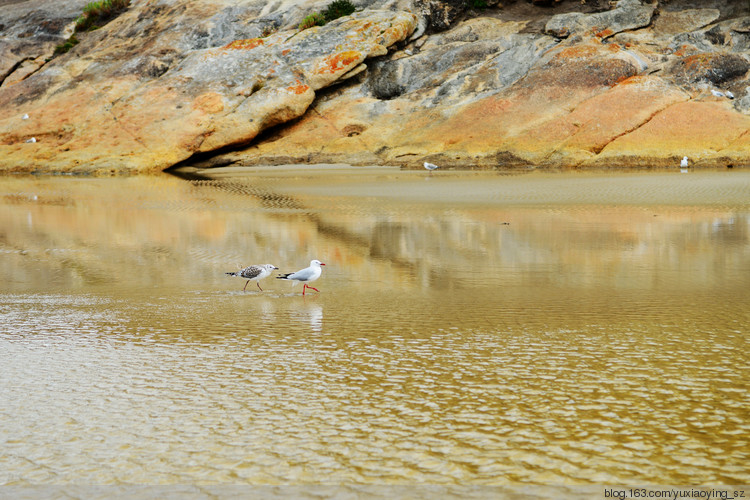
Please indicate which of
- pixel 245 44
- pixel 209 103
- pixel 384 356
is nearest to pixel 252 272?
pixel 384 356

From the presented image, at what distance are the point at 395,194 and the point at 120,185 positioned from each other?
420 inches

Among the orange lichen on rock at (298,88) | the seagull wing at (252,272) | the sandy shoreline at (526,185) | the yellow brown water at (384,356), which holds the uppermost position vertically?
the orange lichen on rock at (298,88)

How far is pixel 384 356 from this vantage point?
6.50m

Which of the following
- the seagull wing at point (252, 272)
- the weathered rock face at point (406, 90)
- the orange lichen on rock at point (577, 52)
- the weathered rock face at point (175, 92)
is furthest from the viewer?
the weathered rock face at point (175, 92)

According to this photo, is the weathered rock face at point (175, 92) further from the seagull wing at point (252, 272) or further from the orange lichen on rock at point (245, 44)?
the seagull wing at point (252, 272)

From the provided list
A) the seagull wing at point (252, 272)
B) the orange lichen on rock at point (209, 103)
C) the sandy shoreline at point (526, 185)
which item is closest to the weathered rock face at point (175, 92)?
the orange lichen on rock at point (209, 103)

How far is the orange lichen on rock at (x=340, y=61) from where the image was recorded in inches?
1369

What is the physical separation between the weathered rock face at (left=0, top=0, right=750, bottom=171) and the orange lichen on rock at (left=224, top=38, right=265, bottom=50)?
2.5 inches

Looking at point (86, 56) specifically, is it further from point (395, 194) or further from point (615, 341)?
point (615, 341)

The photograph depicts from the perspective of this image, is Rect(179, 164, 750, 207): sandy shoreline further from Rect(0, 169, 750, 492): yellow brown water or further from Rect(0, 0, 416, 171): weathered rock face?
Rect(0, 0, 416, 171): weathered rock face

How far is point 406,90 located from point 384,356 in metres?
29.7

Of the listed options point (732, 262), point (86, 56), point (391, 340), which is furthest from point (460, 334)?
point (86, 56)

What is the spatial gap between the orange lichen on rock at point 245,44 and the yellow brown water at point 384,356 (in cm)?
2285

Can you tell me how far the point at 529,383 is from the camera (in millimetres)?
5754
